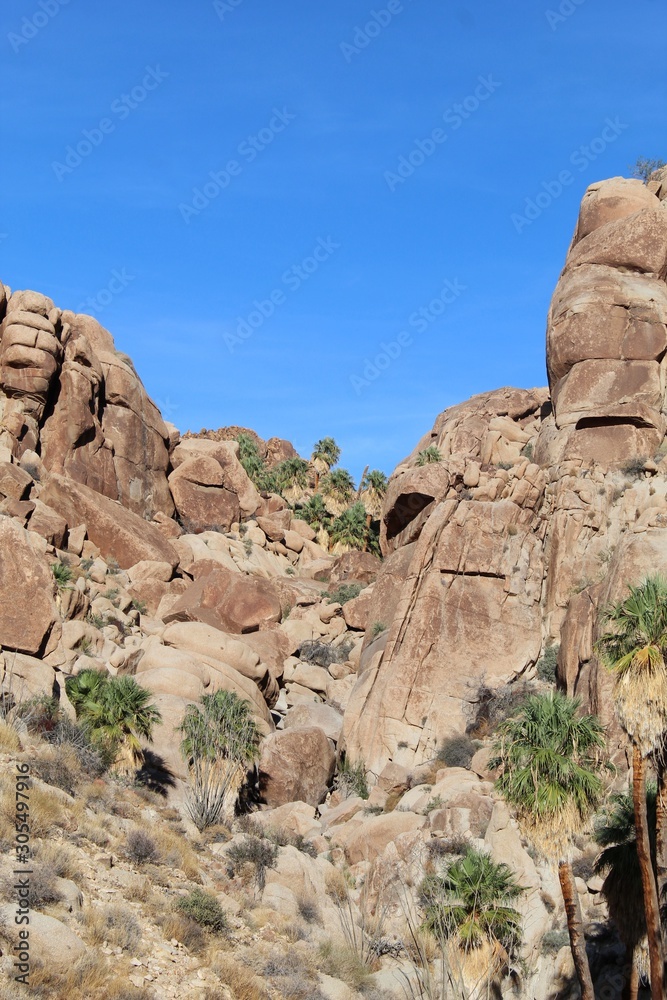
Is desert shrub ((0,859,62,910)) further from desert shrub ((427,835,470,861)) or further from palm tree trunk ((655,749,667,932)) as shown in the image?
desert shrub ((427,835,470,861))

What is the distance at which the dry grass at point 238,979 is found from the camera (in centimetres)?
1770

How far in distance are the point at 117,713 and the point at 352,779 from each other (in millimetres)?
10322

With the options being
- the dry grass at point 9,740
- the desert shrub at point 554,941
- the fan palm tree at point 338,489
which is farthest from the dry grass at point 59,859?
the fan palm tree at point 338,489

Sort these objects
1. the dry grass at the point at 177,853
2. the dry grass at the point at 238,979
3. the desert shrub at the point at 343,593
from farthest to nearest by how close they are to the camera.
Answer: the desert shrub at the point at 343,593 < the dry grass at the point at 177,853 < the dry grass at the point at 238,979

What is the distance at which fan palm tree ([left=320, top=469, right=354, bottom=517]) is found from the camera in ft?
231

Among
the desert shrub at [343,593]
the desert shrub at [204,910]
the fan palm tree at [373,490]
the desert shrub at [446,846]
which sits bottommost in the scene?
the desert shrub at [204,910]

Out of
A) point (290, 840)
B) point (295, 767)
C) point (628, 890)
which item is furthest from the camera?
point (295, 767)

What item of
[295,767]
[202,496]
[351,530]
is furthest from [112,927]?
[351,530]

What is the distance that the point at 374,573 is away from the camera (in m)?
56.0

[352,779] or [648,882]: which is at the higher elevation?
[352,779]

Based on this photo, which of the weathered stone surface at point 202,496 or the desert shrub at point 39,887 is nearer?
the desert shrub at point 39,887

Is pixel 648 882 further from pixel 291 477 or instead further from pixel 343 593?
pixel 291 477

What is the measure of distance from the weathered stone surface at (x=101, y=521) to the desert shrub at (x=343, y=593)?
27.6 ft

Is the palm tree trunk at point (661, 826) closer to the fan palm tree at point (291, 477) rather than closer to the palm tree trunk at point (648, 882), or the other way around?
the palm tree trunk at point (648, 882)
